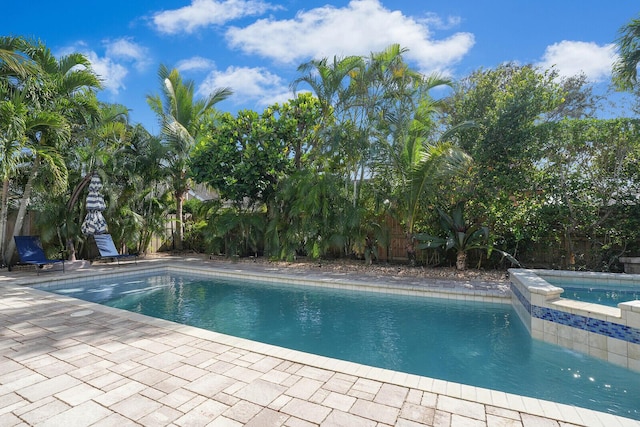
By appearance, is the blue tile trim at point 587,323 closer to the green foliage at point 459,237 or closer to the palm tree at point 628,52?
the green foliage at point 459,237

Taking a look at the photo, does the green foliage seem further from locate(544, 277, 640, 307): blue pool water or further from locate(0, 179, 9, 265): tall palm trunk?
locate(0, 179, 9, 265): tall palm trunk

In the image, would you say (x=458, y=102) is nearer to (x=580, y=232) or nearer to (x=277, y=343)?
(x=580, y=232)

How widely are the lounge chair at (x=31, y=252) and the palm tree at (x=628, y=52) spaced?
50.6 ft

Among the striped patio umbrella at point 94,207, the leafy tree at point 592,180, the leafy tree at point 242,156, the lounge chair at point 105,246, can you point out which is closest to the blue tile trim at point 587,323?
the leafy tree at point 592,180

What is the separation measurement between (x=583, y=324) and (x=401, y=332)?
241 cm

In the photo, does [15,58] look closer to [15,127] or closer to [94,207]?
[15,127]

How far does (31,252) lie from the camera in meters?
9.27

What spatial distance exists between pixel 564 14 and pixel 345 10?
6619mm

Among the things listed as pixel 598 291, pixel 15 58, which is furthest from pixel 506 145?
pixel 15 58

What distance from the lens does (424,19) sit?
31.9 feet

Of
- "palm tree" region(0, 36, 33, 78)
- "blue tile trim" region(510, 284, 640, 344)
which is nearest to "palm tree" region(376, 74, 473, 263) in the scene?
"blue tile trim" region(510, 284, 640, 344)

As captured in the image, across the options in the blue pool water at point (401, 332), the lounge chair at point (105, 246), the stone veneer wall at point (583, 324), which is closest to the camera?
the blue pool water at point (401, 332)

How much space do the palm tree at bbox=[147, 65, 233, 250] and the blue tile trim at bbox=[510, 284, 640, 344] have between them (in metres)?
12.6

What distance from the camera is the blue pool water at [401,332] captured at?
360cm
